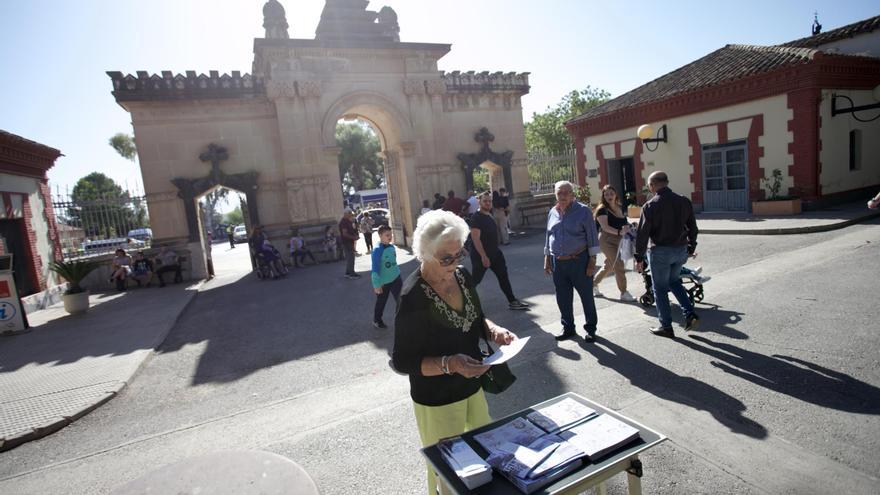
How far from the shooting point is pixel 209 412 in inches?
181

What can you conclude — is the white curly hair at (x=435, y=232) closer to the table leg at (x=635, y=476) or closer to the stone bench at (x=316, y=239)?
the table leg at (x=635, y=476)

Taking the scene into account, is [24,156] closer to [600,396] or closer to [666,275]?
[600,396]

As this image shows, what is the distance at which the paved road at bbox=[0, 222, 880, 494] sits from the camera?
10.0ft

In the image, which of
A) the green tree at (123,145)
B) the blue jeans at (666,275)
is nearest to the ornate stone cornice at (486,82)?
the blue jeans at (666,275)

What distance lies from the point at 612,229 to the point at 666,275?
169 cm

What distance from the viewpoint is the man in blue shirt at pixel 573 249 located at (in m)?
5.16

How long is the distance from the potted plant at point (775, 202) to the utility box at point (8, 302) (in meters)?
19.2

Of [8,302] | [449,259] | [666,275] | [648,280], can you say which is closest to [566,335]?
[666,275]

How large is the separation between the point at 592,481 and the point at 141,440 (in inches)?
166

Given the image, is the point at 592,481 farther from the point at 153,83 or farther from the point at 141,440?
the point at 153,83

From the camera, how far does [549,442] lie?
1.90 metres

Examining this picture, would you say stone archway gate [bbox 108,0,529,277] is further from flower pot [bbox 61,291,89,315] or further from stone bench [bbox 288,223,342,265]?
flower pot [bbox 61,291,89,315]

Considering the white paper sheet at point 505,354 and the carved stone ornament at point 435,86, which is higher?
the carved stone ornament at point 435,86

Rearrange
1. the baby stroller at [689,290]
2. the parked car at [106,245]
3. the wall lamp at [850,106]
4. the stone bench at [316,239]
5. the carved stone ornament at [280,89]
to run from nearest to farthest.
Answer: the baby stroller at [689,290] < the wall lamp at [850,106] < the parked car at [106,245] < the carved stone ornament at [280,89] < the stone bench at [316,239]
